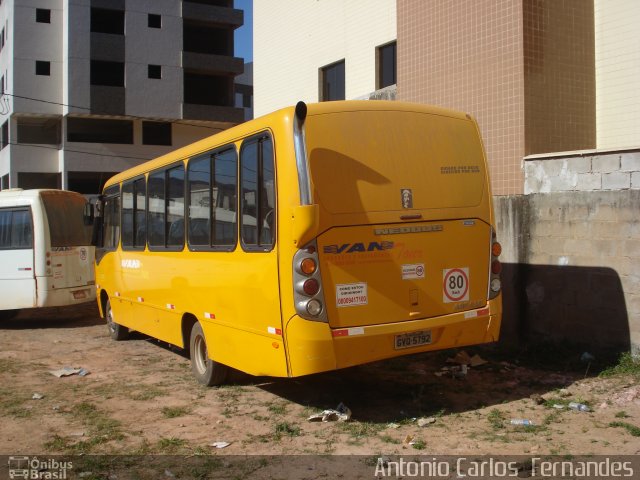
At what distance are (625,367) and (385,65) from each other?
8.99 m

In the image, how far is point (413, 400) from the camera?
682 centimetres

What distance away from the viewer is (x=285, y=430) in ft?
19.9

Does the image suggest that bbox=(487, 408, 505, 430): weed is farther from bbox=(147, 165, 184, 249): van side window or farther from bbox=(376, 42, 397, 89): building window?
bbox=(376, 42, 397, 89): building window

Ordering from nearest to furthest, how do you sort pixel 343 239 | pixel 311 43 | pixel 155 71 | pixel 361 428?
pixel 343 239 < pixel 361 428 < pixel 311 43 < pixel 155 71

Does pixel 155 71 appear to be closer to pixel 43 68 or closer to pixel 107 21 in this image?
pixel 107 21

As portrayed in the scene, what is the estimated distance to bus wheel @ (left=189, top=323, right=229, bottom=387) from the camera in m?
7.68

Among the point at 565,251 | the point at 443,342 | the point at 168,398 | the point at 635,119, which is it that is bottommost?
the point at 168,398

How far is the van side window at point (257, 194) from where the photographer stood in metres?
6.06

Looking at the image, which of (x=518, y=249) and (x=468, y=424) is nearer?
(x=468, y=424)

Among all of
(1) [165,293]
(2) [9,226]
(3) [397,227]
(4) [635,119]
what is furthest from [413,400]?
(2) [9,226]

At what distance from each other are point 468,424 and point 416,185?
2.28m

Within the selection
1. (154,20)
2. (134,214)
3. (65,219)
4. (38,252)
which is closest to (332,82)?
(65,219)

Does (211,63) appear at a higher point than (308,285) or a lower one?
higher

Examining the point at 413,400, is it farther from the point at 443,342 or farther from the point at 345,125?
the point at 345,125
